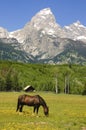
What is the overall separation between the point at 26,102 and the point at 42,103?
2.22 metres

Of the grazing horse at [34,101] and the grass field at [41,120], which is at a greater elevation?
the grazing horse at [34,101]

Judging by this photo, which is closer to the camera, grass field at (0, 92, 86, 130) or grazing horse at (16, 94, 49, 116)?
grass field at (0, 92, 86, 130)

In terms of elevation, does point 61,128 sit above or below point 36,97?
below

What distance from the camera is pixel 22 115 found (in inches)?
1825

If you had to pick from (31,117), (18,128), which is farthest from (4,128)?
(31,117)

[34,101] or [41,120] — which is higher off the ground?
[34,101]

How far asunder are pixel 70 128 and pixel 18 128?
564cm

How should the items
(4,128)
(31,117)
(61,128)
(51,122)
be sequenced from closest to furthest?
1. (4,128)
2. (61,128)
3. (51,122)
4. (31,117)

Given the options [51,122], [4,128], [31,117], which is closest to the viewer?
[4,128]

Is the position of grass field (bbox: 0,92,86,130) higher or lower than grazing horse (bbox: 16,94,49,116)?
lower

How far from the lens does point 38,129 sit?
106 feet

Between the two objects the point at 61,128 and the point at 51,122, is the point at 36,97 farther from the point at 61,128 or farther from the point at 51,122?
the point at 61,128

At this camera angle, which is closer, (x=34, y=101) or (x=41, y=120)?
(x=41, y=120)

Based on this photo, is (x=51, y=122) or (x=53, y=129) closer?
(x=53, y=129)
